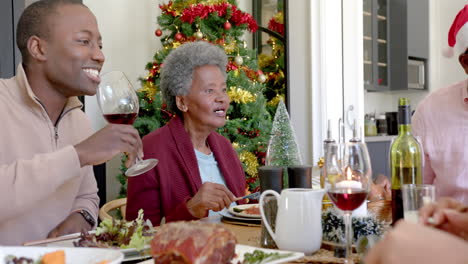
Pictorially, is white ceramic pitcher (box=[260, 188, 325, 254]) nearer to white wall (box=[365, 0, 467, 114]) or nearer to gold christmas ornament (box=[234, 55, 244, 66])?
gold christmas ornament (box=[234, 55, 244, 66])

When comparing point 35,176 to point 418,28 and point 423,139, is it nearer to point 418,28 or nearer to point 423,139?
point 423,139

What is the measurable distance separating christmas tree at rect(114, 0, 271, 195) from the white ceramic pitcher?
2687mm

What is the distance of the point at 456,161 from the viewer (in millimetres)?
2039

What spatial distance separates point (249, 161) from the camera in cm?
384

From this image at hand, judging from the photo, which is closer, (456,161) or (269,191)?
(269,191)

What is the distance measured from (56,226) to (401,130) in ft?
3.53

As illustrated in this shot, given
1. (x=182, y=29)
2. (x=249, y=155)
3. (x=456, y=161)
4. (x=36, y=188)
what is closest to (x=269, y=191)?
(x=36, y=188)

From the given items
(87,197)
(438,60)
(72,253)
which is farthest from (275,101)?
(72,253)

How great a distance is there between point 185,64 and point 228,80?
5.36ft

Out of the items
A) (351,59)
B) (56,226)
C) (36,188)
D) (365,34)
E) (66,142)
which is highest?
(365,34)

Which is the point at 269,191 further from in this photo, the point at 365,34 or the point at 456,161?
the point at 365,34

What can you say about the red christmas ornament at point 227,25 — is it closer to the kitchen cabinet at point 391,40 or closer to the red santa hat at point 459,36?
the red santa hat at point 459,36

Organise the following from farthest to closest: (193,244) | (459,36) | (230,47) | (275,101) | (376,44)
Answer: (376,44)
(275,101)
(230,47)
(459,36)
(193,244)

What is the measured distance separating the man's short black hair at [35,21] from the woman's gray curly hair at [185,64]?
24.3 inches
